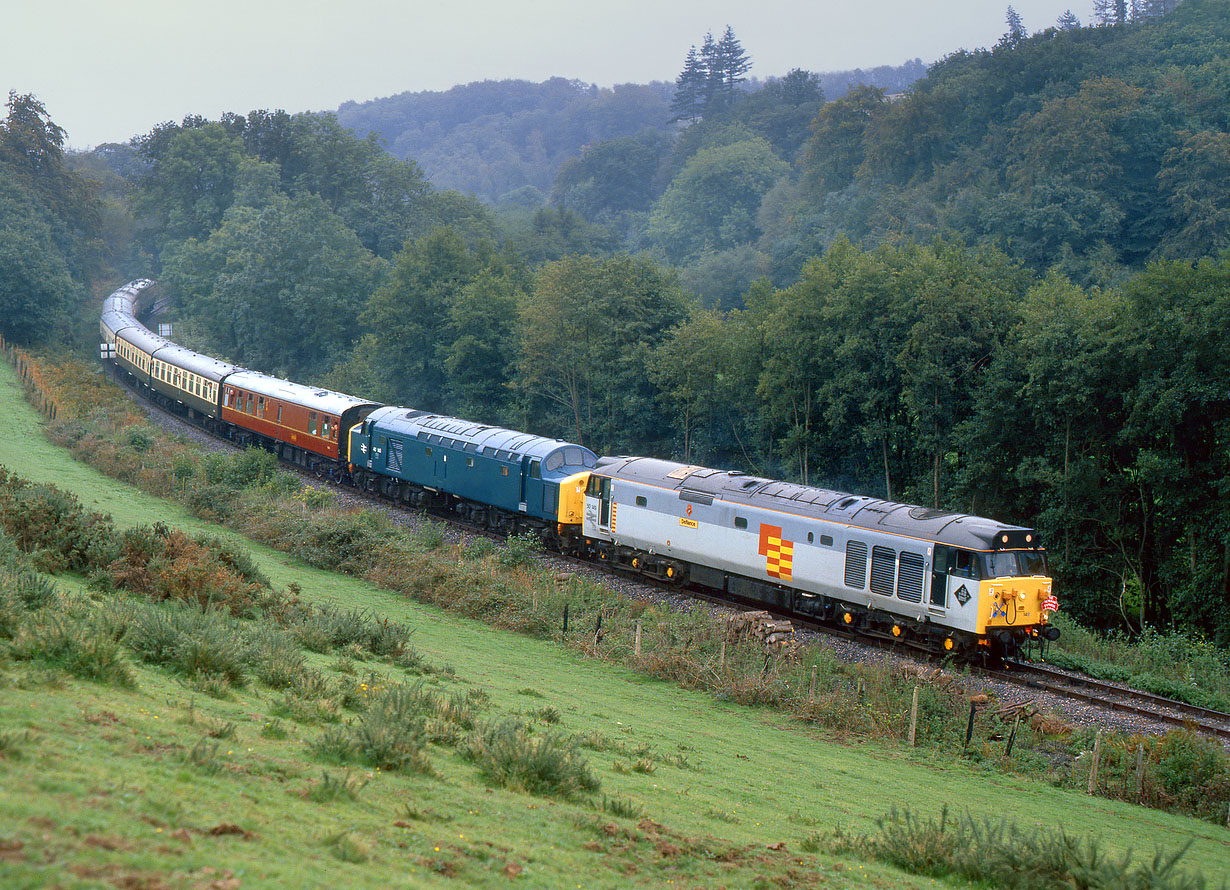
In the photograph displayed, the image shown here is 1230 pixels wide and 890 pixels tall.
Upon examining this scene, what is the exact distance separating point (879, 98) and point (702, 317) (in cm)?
4690

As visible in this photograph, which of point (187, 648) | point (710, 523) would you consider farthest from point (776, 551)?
point (187, 648)

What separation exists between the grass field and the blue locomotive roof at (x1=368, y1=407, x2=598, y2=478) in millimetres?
16396

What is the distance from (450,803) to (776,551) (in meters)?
18.6

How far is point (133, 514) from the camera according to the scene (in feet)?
100

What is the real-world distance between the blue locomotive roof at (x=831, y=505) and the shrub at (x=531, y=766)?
14684 millimetres

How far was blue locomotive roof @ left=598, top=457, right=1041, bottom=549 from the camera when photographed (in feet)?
80.2

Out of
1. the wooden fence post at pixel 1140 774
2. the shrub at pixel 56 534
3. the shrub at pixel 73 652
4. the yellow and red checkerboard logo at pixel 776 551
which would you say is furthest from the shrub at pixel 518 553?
the shrub at pixel 73 652

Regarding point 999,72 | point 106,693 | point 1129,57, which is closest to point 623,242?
point 999,72

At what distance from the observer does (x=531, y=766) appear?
1241cm

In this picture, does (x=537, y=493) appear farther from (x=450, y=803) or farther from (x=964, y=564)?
(x=450, y=803)

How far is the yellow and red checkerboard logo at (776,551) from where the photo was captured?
28.1 metres

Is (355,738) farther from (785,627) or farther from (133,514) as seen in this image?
(133,514)

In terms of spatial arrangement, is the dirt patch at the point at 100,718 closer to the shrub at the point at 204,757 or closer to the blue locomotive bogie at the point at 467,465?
the shrub at the point at 204,757

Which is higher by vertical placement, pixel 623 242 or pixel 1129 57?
pixel 1129 57
